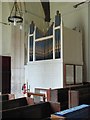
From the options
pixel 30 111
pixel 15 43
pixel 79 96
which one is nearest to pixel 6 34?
pixel 15 43

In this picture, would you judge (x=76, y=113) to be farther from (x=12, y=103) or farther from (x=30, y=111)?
(x=12, y=103)

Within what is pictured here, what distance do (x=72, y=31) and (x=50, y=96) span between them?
271 cm

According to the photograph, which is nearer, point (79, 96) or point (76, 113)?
point (76, 113)

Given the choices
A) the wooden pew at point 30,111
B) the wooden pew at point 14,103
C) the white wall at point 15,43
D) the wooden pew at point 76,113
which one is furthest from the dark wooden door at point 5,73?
the wooden pew at point 76,113

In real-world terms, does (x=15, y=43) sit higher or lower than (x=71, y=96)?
higher

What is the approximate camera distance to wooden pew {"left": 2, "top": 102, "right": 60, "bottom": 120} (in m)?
3.50

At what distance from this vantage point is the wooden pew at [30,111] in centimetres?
350

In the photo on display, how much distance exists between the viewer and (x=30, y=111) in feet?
12.5

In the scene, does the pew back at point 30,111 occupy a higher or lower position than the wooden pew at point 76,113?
lower

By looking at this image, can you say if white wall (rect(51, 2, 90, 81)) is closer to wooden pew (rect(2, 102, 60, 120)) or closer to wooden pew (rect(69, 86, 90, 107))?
wooden pew (rect(69, 86, 90, 107))

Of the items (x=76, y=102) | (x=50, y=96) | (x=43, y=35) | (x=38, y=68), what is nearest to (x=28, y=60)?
(x=38, y=68)

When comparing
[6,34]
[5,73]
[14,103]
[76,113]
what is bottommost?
[14,103]

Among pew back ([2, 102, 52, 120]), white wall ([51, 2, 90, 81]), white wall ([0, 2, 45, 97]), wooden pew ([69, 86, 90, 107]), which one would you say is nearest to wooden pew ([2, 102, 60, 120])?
pew back ([2, 102, 52, 120])

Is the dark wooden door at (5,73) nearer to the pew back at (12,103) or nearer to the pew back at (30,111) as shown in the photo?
the pew back at (12,103)
